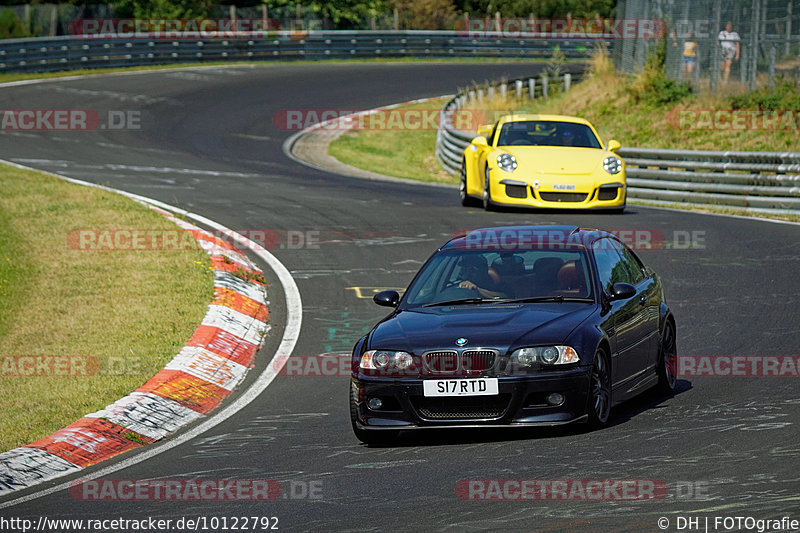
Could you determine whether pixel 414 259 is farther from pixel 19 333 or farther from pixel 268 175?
pixel 268 175

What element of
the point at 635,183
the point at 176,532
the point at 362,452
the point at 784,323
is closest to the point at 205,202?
the point at 635,183

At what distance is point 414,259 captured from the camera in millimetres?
15492

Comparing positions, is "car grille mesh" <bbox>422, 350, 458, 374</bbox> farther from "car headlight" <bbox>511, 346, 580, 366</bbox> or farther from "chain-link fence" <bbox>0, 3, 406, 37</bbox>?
"chain-link fence" <bbox>0, 3, 406, 37</bbox>

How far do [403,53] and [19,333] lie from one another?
1649 inches

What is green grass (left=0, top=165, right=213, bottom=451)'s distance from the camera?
32.5ft

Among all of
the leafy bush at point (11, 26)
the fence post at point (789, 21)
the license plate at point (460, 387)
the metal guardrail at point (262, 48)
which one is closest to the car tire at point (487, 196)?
the fence post at point (789, 21)

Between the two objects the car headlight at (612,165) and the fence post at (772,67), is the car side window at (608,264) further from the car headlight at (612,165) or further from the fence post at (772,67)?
the fence post at (772,67)

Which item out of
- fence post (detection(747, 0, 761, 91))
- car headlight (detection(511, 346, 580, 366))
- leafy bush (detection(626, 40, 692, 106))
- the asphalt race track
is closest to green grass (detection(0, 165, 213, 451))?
the asphalt race track

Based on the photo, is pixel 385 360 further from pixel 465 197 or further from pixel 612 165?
pixel 465 197

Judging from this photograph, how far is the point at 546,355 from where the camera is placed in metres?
7.97

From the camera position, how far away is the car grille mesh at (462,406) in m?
7.91

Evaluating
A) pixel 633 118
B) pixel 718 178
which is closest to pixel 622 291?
pixel 718 178

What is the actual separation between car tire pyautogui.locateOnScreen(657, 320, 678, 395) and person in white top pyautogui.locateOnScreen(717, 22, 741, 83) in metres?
17.9

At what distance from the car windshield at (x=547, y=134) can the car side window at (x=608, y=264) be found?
10075 millimetres
